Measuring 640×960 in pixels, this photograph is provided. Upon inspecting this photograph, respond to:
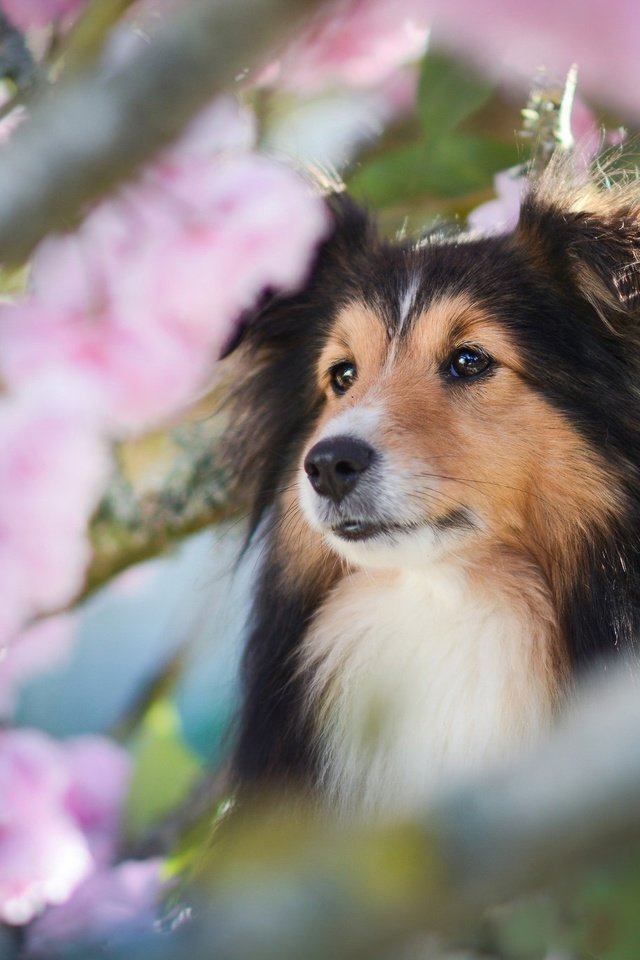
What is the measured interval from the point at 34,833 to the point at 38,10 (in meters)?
1.42

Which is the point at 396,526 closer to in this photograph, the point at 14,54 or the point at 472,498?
the point at 472,498

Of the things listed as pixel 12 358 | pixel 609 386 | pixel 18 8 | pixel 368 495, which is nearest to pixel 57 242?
pixel 18 8

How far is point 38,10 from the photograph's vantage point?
41.6 inches

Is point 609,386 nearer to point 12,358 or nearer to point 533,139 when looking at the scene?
point 533,139

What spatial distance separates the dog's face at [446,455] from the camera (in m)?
1.99

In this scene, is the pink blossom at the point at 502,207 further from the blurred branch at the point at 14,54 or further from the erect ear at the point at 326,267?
the blurred branch at the point at 14,54

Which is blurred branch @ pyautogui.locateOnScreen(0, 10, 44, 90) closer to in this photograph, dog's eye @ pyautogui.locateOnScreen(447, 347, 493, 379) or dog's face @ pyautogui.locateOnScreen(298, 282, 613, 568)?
dog's face @ pyautogui.locateOnScreen(298, 282, 613, 568)

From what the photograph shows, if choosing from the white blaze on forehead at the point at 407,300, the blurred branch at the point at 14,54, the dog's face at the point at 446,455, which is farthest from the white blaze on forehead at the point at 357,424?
the blurred branch at the point at 14,54

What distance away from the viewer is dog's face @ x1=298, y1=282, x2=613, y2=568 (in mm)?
1991

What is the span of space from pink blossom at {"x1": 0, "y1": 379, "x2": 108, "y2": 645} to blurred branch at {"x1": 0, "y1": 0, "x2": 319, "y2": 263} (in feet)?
3.19

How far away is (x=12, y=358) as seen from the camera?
52.4 inches

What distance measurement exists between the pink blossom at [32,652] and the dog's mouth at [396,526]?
2.14 feet

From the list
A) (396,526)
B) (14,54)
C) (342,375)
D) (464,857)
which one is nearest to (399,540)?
(396,526)

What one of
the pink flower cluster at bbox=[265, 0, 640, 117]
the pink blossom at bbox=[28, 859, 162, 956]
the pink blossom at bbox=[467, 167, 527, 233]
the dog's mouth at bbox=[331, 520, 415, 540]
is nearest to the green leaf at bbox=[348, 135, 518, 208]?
the pink blossom at bbox=[467, 167, 527, 233]
